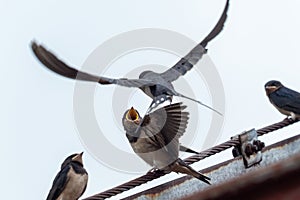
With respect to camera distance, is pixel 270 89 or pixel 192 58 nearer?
pixel 192 58

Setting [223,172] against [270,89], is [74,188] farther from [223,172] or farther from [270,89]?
[270,89]

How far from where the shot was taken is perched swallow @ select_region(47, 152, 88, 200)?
503cm

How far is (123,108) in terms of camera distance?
18.8ft

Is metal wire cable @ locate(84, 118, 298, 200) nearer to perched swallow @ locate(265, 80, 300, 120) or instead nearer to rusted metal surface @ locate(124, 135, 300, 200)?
rusted metal surface @ locate(124, 135, 300, 200)

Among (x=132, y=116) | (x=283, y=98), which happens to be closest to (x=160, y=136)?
(x=132, y=116)

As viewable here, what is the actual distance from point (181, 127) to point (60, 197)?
128 centimetres

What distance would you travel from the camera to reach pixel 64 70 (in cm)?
411

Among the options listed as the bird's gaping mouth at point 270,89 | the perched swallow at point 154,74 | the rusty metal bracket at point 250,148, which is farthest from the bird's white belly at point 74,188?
the bird's gaping mouth at point 270,89

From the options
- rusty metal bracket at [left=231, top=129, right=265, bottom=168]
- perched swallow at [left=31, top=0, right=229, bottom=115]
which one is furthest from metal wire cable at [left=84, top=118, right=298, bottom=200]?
perched swallow at [left=31, top=0, right=229, bottom=115]

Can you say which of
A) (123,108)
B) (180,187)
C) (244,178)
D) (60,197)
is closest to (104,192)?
(180,187)

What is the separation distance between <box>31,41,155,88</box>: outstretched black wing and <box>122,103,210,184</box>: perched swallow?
26cm

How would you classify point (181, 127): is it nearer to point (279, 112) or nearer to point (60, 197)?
point (60, 197)

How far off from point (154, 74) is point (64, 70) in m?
1.15

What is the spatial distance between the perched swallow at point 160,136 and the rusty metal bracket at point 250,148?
0.32 meters
